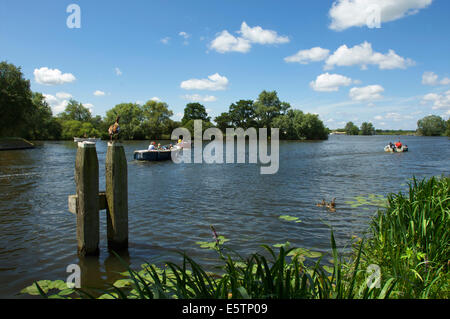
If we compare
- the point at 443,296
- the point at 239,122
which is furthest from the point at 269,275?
the point at 239,122

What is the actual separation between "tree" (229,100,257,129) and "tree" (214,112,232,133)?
170 cm

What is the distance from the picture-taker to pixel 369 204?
38.0 feet

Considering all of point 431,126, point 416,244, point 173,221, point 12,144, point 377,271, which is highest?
point 431,126

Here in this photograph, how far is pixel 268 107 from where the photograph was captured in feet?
380

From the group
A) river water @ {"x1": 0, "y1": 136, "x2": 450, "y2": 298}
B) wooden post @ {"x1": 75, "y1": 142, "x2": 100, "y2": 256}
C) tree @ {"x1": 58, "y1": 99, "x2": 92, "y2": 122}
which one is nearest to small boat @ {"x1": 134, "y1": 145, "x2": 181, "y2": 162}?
river water @ {"x1": 0, "y1": 136, "x2": 450, "y2": 298}

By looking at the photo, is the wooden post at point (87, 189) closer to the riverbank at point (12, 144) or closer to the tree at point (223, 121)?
the riverbank at point (12, 144)

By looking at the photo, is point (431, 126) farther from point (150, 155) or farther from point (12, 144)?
point (12, 144)

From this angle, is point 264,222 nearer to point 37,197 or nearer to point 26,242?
point 26,242

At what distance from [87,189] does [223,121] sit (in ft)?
371

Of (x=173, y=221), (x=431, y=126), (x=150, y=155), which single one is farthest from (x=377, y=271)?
(x=431, y=126)

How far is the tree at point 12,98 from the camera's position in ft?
156

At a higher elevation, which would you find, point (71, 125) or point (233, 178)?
point (71, 125)
